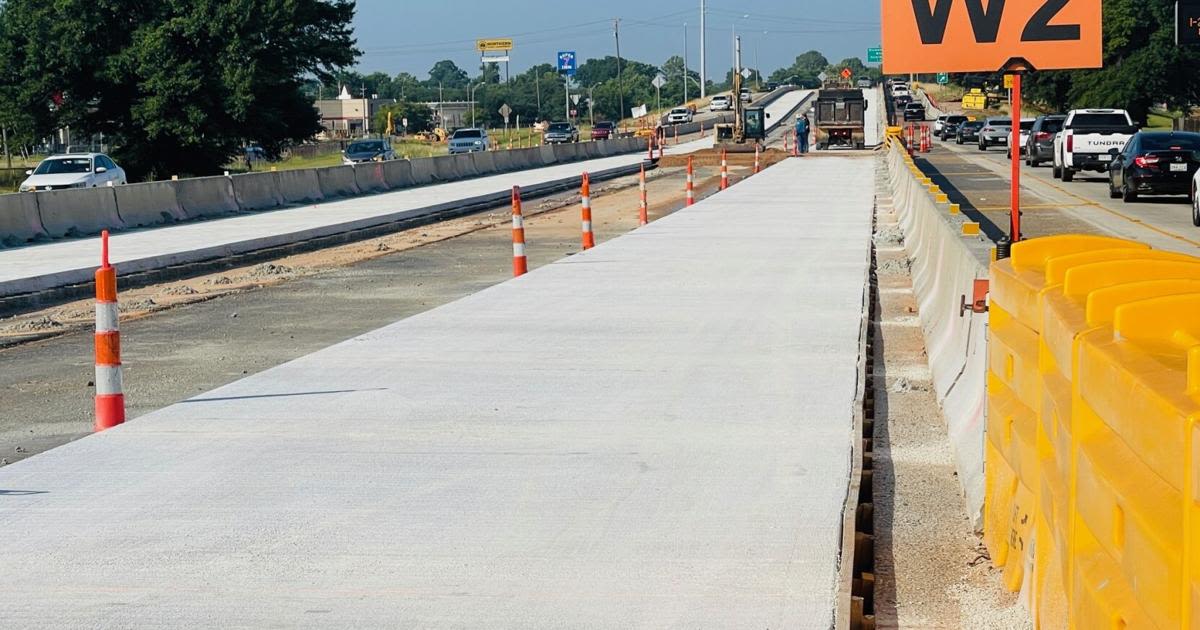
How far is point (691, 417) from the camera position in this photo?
30.6ft

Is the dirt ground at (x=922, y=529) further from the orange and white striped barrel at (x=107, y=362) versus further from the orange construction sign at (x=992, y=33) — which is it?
the orange and white striped barrel at (x=107, y=362)

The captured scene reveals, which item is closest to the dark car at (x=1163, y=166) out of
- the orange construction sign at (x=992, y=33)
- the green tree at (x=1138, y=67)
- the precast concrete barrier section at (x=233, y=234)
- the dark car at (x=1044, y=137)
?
the precast concrete barrier section at (x=233, y=234)

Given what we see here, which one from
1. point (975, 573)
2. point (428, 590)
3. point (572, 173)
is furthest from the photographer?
point (572, 173)

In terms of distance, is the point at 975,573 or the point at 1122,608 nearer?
the point at 1122,608

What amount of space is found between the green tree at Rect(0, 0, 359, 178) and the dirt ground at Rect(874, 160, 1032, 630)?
51.9 m

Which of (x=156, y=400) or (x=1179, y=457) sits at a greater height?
(x=1179, y=457)

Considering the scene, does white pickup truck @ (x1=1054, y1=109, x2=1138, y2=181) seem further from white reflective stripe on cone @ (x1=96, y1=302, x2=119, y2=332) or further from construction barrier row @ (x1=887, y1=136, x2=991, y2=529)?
white reflective stripe on cone @ (x1=96, y1=302, x2=119, y2=332)

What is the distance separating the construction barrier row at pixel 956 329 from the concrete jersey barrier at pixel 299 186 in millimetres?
22002

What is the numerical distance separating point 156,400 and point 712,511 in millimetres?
5387

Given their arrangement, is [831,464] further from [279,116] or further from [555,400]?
[279,116]

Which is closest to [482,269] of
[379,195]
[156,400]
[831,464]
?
[156,400]

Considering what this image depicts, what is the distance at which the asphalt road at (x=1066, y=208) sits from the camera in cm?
2445

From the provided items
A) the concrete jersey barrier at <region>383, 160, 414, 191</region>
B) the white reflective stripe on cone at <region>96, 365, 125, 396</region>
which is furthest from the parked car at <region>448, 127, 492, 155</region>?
the white reflective stripe on cone at <region>96, 365, 125, 396</region>

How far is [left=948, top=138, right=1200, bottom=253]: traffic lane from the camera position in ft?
78.1
